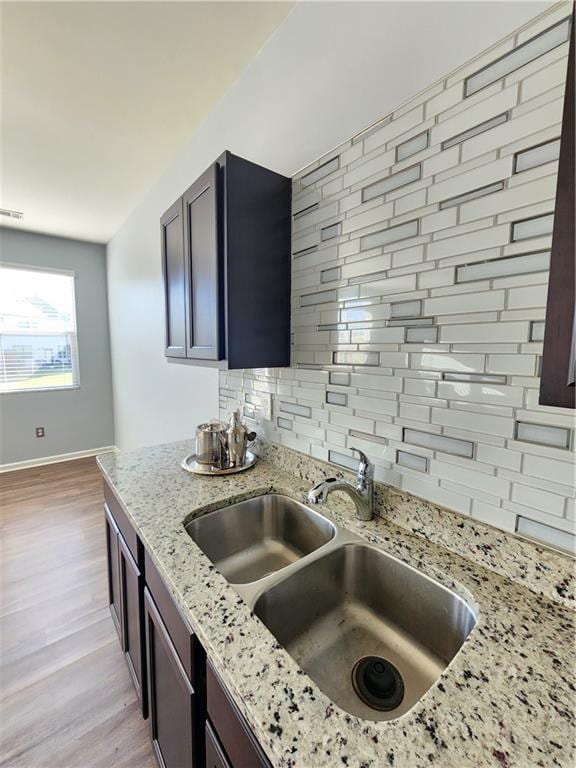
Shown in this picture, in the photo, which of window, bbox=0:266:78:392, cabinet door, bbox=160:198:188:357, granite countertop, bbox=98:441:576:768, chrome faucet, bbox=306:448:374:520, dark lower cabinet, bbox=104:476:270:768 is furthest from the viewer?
window, bbox=0:266:78:392

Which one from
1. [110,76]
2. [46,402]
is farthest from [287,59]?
[46,402]

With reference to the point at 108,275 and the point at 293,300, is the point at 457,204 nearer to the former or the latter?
the point at 293,300

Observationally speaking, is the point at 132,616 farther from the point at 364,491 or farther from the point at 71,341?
the point at 71,341

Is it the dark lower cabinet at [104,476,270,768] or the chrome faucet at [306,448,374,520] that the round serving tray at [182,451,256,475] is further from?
the chrome faucet at [306,448,374,520]

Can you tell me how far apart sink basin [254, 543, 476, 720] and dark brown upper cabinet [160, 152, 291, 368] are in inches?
30.5

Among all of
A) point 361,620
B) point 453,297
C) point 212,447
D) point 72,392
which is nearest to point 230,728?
point 361,620

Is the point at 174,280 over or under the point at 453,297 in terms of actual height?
over

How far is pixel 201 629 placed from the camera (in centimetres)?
63

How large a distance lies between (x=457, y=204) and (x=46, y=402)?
4600mm

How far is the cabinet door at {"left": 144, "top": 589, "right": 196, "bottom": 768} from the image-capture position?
774mm

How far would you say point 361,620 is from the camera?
35.4 inches

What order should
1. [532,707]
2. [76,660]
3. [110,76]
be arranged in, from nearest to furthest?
1. [532,707]
2. [76,660]
3. [110,76]

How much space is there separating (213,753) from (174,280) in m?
1.66

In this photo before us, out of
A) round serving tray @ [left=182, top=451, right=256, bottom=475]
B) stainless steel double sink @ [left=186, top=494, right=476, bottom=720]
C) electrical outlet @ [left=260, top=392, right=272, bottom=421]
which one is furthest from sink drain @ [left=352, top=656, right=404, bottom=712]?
electrical outlet @ [left=260, top=392, right=272, bottom=421]
